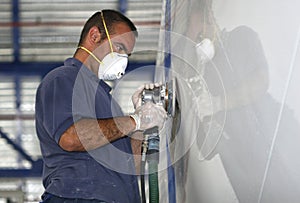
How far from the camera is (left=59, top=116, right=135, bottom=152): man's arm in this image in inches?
90.5

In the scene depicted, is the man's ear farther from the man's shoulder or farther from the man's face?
the man's shoulder

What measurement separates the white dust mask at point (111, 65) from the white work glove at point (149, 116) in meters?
0.32

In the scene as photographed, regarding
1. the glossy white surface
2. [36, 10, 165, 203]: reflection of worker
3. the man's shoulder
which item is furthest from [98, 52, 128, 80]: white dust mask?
the glossy white surface

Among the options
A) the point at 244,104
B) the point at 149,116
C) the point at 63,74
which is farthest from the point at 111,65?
the point at 244,104

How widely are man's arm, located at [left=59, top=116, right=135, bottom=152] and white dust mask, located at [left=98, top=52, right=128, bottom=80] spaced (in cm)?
31

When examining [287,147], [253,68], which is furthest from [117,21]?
[287,147]

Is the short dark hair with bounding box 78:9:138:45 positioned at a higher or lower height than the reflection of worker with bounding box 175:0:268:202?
higher

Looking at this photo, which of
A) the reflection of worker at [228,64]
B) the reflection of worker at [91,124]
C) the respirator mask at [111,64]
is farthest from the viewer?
the respirator mask at [111,64]

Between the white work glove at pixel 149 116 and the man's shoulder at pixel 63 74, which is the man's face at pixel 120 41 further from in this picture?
the white work glove at pixel 149 116

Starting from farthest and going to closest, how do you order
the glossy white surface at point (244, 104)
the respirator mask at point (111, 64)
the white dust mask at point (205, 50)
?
the respirator mask at point (111, 64), the white dust mask at point (205, 50), the glossy white surface at point (244, 104)

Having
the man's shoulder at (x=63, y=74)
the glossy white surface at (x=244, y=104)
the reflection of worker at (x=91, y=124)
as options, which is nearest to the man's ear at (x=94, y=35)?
the reflection of worker at (x=91, y=124)

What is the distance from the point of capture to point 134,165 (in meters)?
2.65

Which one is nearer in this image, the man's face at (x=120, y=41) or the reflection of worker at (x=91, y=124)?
the reflection of worker at (x=91, y=124)

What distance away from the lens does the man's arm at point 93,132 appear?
2299 millimetres
